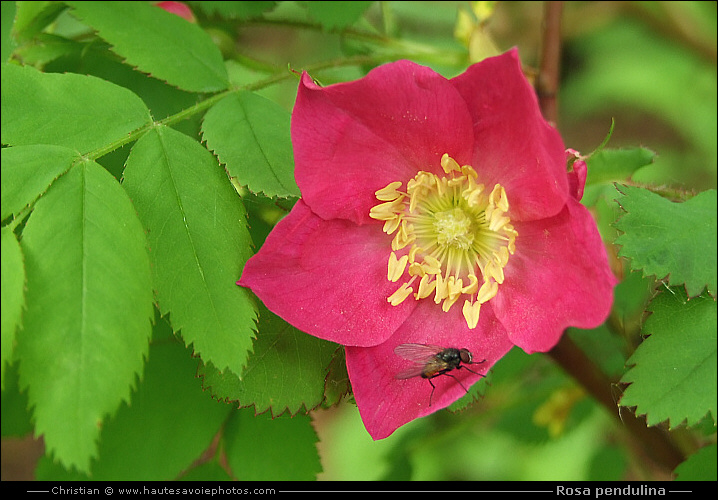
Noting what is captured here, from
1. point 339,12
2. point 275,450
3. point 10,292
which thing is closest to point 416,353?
point 275,450

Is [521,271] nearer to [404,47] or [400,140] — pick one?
[400,140]

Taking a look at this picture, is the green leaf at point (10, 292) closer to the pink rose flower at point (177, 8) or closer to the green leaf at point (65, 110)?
the green leaf at point (65, 110)

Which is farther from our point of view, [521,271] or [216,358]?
[521,271]

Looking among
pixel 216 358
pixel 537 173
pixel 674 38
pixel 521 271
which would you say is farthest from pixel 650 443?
pixel 674 38

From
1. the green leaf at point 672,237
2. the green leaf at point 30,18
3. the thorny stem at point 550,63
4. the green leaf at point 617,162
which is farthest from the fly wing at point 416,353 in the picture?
the green leaf at point 30,18

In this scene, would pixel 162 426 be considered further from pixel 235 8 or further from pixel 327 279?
pixel 235 8

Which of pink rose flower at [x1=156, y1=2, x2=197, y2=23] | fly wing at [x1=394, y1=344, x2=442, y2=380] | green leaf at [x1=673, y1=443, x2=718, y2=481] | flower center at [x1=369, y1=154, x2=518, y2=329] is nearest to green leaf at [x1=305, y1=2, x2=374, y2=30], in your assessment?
pink rose flower at [x1=156, y1=2, x2=197, y2=23]
